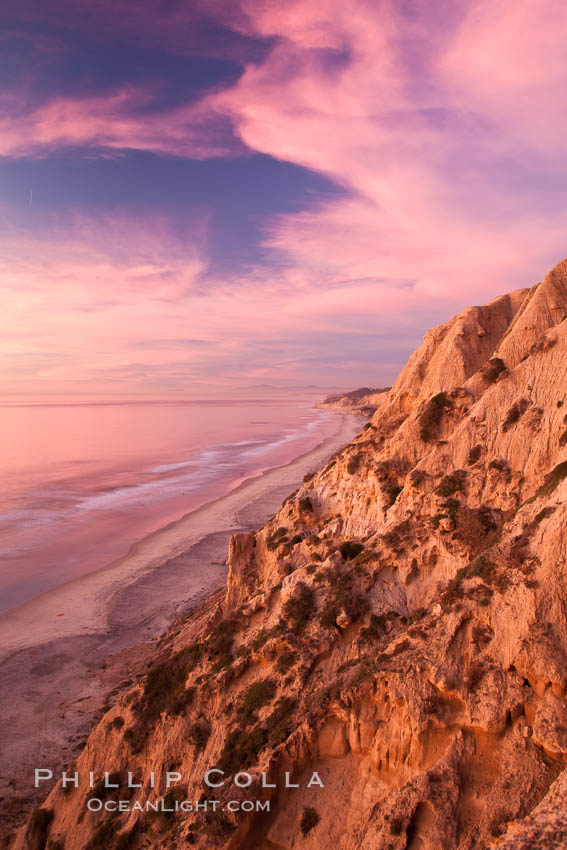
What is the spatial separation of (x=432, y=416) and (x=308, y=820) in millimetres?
12991

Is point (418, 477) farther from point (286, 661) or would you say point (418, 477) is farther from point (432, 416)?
point (286, 661)

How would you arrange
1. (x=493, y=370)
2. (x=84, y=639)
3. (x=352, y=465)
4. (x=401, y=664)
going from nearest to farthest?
(x=401, y=664) < (x=493, y=370) < (x=352, y=465) < (x=84, y=639)

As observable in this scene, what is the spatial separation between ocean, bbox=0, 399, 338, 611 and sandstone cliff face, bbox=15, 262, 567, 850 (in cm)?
1913

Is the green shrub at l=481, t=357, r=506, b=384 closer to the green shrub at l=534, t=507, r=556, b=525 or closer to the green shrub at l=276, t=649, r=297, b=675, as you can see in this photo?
the green shrub at l=534, t=507, r=556, b=525

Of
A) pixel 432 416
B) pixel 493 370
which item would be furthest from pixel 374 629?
pixel 493 370

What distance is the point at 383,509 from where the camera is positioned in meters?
16.3

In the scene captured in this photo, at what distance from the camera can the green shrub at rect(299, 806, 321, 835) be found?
8.60 metres

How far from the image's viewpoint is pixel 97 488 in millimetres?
56188

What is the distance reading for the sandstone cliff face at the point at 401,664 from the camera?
787 centimetres

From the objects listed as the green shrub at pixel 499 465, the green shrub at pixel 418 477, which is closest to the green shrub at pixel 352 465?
the green shrub at pixel 418 477

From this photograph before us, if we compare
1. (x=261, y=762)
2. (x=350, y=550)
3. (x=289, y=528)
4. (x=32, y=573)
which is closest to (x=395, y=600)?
(x=350, y=550)

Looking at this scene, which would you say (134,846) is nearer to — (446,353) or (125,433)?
(446,353)

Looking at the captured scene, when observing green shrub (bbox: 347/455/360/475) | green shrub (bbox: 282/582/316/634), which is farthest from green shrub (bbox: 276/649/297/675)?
green shrub (bbox: 347/455/360/475)

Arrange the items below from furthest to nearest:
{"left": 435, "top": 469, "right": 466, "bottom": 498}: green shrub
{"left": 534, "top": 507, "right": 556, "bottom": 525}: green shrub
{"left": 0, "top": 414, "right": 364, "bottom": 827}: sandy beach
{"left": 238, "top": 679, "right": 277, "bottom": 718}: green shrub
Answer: {"left": 0, "top": 414, "right": 364, "bottom": 827}: sandy beach, {"left": 435, "top": 469, "right": 466, "bottom": 498}: green shrub, {"left": 238, "top": 679, "right": 277, "bottom": 718}: green shrub, {"left": 534, "top": 507, "right": 556, "bottom": 525}: green shrub
